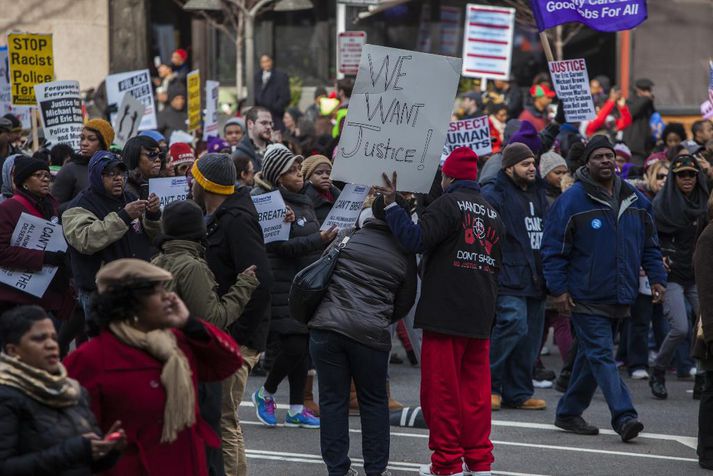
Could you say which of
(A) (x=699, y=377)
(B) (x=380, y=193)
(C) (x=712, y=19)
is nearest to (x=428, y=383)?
(B) (x=380, y=193)

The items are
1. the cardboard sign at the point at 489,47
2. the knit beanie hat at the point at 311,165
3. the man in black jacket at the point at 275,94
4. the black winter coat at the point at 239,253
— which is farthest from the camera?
the man in black jacket at the point at 275,94

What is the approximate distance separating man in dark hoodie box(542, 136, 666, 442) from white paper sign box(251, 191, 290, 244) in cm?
174

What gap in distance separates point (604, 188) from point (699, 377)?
2.64m

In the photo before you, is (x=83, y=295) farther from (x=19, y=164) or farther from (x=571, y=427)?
(x=571, y=427)

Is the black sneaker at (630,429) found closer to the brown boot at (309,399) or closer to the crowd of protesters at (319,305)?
the crowd of protesters at (319,305)

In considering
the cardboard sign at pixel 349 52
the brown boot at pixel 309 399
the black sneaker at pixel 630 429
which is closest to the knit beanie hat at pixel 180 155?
the brown boot at pixel 309 399

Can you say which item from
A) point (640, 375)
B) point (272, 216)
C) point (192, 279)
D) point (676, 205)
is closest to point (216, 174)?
point (192, 279)

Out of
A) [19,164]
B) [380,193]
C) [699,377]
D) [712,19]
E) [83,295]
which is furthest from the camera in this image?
[712,19]

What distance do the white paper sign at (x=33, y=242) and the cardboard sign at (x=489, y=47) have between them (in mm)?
12064

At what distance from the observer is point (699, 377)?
11.1m

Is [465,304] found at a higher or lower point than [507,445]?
higher

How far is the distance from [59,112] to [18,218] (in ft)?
13.9

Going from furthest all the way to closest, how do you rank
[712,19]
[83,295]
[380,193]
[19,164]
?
[712,19] < [19,164] < [83,295] < [380,193]

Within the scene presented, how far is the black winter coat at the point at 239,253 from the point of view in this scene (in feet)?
23.1
